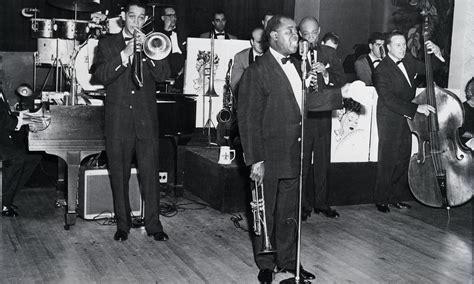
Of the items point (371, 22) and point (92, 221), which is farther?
point (371, 22)

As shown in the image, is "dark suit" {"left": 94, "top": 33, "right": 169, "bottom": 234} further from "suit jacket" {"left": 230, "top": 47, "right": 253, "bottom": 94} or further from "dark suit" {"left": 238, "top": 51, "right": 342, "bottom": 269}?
"suit jacket" {"left": 230, "top": 47, "right": 253, "bottom": 94}

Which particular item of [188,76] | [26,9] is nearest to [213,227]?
[188,76]

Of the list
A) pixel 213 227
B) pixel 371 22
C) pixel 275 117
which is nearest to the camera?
pixel 275 117

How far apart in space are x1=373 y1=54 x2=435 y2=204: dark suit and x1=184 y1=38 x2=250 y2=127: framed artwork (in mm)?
2314

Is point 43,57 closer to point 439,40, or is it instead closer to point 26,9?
point 26,9

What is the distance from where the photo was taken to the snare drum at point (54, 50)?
7.67 metres

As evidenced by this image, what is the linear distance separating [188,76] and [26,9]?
224 centimetres

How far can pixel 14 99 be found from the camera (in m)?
8.22

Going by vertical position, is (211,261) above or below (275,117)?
below

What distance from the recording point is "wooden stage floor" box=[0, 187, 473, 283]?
16.0ft

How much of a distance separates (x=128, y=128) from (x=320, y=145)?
6.85ft

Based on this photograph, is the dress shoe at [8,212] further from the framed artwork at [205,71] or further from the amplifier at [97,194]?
the framed artwork at [205,71]

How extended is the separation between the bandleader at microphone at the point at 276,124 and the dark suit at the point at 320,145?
1.72 meters

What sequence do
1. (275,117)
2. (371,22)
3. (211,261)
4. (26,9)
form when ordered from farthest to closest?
(371,22) < (26,9) < (211,261) < (275,117)
